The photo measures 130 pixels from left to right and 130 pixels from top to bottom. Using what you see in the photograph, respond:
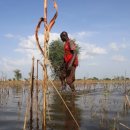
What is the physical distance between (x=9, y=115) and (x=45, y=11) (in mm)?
3353

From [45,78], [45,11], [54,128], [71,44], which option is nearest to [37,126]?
[54,128]

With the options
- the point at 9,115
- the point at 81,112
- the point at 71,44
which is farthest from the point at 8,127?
the point at 71,44

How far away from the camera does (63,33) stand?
1007cm

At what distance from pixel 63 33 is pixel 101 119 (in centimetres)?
474

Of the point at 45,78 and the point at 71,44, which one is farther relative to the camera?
the point at 71,44

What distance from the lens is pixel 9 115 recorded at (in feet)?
21.5

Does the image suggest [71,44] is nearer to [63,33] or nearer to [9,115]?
[63,33]

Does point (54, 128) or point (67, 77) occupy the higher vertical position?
point (67, 77)

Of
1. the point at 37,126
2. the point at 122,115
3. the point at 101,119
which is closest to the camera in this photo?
the point at 37,126

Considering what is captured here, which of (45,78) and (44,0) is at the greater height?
(44,0)

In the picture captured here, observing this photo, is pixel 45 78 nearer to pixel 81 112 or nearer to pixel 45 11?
pixel 45 11

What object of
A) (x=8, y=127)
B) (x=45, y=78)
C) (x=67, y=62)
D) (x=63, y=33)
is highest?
(x=63, y=33)

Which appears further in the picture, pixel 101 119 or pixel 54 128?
pixel 101 119

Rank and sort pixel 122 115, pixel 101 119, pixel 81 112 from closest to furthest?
1. pixel 101 119
2. pixel 122 115
3. pixel 81 112
